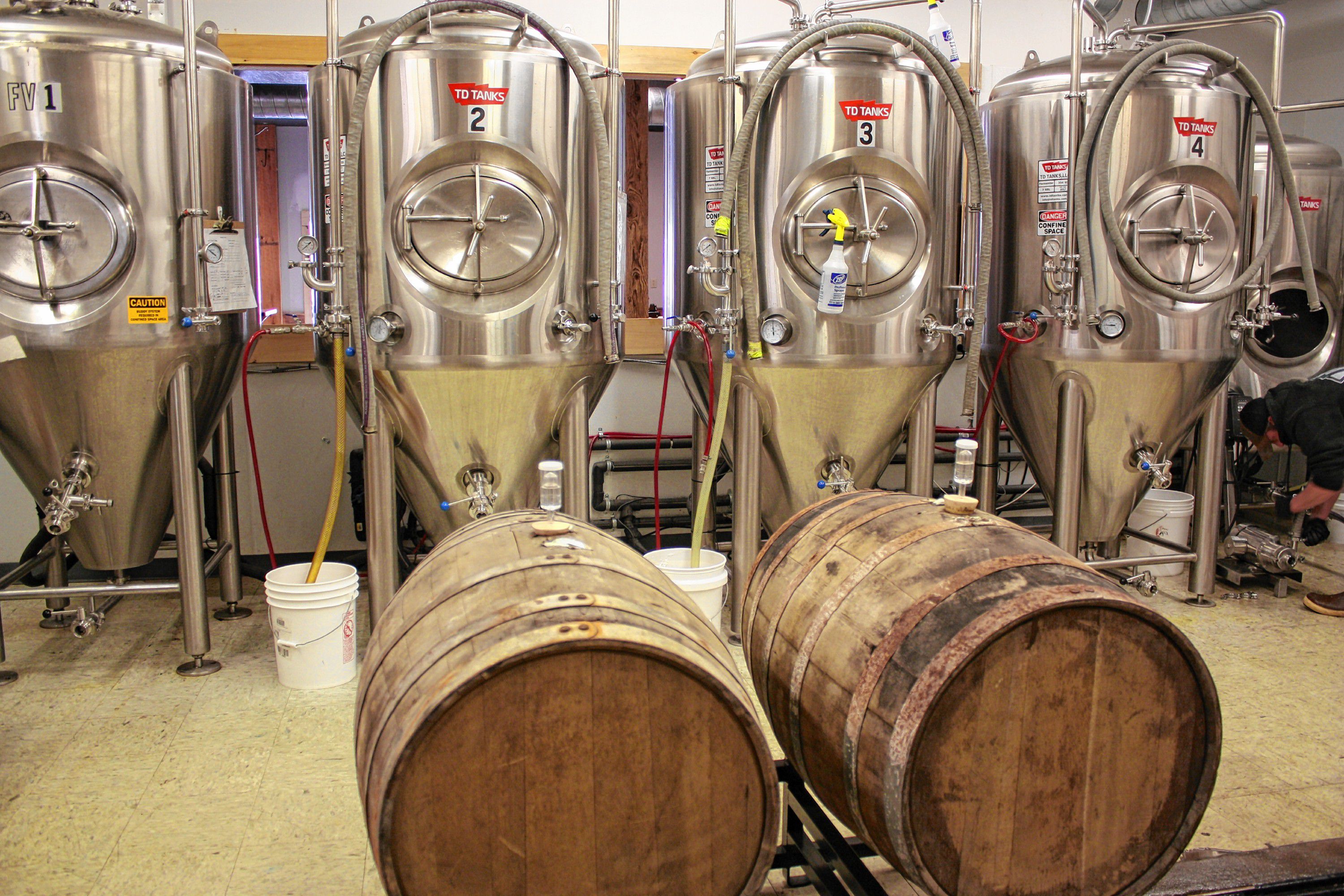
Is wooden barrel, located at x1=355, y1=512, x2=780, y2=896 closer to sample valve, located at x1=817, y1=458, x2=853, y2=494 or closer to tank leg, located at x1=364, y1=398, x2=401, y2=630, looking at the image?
tank leg, located at x1=364, y1=398, x2=401, y2=630

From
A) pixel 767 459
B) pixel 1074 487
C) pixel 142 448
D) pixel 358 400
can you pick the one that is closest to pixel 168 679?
pixel 142 448

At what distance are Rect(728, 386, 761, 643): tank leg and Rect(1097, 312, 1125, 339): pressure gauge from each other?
1.27 meters

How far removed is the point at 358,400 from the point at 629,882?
2.20 metres

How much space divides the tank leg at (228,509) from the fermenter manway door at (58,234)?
0.79 metres

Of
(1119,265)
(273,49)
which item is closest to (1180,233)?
(1119,265)

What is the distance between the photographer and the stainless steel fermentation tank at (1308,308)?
4.73 metres

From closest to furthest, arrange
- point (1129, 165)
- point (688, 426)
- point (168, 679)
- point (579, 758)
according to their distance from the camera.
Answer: point (579, 758) < point (168, 679) < point (1129, 165) < point (688, 426)

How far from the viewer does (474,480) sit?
128 inches

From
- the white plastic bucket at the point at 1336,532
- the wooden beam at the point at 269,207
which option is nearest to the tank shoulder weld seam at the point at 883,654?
the white plastic bucket at the point at 1336,532

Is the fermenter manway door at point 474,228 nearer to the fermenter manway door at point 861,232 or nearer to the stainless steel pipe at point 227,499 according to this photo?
the fermenter manway door at point 861,232

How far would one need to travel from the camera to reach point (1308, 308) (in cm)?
474

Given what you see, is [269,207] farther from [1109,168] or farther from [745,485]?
[1109,168]

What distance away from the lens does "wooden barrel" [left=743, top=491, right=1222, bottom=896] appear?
60.2 inches

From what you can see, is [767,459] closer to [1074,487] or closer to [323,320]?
[1074,487]
